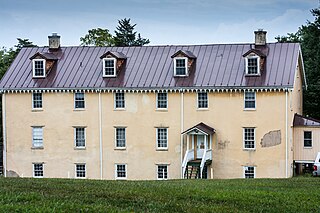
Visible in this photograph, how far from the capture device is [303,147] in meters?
42.1

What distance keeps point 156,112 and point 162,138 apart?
1.68 meters

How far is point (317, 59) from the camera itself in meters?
51.8

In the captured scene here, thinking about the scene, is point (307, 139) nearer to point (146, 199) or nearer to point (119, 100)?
point (119, 100)

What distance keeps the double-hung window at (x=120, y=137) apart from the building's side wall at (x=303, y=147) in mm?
10752

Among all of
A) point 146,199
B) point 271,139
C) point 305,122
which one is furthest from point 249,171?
point 146,199

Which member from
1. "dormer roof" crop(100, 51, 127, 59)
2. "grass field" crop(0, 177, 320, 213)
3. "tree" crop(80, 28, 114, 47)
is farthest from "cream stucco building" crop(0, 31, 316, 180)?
"tree" crop(80, 28, 114, 47)

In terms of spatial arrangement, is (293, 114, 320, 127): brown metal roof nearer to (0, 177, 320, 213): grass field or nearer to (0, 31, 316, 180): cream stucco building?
(0, 31, 316, 180): cream stucco building

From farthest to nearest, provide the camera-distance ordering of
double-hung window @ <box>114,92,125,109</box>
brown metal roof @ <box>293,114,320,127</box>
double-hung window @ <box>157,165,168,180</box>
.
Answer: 1. double-hung window @ <box>114,92,125,109</box>
2. double-hung window @ <box>157,165,168,180</box>
3. brown metal roof @ <box>293,114,320,127</box>

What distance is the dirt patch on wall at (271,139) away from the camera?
40.4 meters

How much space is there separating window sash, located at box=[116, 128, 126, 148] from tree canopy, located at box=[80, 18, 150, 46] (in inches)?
1272

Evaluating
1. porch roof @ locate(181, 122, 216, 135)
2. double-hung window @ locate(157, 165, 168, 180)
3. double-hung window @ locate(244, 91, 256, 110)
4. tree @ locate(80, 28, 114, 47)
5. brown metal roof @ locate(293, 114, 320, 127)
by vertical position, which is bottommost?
double-hung window @ locate(157, 165, 168, 180)

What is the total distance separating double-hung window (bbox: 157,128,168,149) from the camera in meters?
42.4

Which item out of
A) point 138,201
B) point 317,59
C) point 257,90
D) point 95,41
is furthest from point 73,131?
point 95,41

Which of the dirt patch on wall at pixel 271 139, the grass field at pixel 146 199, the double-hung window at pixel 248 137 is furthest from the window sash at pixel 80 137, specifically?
the grass field at pixel 146 199
